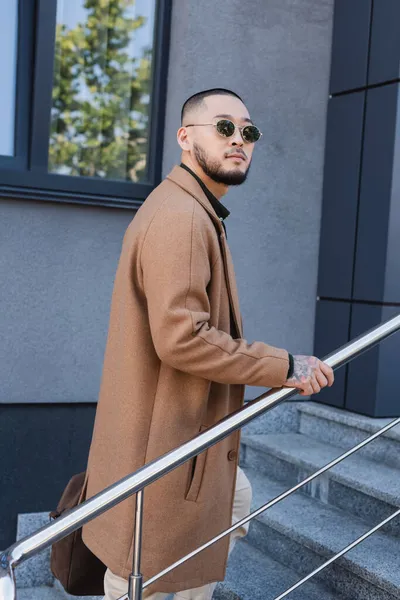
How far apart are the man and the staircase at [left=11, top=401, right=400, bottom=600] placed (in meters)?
0.84

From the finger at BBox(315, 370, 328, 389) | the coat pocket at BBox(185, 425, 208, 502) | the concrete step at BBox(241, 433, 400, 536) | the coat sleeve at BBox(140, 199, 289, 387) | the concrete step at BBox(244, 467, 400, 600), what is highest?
the coat sleeve at BBox(140, 199, 289, 387)

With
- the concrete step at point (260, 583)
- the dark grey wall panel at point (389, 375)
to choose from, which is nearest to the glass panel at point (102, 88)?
the dark grey wall panel at point (389, 375)

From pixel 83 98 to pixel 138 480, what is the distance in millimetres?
2841

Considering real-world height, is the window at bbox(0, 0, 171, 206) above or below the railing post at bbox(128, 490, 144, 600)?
above

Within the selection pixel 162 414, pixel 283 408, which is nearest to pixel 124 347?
pixel 162 414

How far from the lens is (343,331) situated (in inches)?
169

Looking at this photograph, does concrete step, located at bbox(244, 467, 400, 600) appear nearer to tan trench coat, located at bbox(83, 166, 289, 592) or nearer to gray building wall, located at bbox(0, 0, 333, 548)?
tan trench coat, located at bbox(83, 166, 289, 592)

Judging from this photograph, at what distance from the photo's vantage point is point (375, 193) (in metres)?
4.11

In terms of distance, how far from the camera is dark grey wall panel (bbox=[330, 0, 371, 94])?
4223 mm

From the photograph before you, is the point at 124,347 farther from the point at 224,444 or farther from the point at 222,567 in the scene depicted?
the point at 222,567

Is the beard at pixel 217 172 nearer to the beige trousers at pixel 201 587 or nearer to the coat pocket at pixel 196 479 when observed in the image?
the coat pocket at pixel 196 479

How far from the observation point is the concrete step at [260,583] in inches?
116

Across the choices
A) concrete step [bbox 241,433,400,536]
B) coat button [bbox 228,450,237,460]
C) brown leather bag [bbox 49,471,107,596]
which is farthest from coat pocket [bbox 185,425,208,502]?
concrete step [bbox 241,433,400,536]

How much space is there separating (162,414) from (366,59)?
2.90 metres
